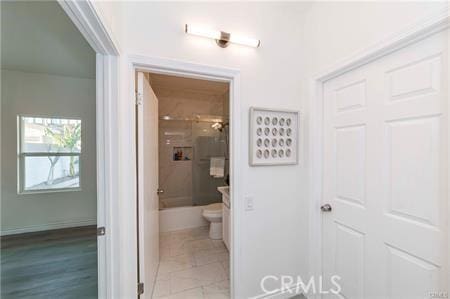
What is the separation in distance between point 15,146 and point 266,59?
13.3 ft

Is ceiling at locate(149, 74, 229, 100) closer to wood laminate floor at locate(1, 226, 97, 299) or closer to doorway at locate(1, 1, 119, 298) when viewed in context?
doorway at locate(1, 1, 119, 298)

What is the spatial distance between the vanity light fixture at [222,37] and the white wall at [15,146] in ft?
9.67

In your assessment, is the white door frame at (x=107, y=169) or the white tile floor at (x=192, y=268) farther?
the white tile floor at (x=192, y=268)

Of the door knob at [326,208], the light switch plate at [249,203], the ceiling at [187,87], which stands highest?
the ceiling at [187,87]

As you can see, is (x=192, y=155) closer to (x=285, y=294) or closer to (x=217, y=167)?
(x=217, y=167)

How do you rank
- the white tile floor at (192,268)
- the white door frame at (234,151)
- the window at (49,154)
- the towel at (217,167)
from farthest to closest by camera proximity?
the towel at (217,167)
the window at (49,154)
the white tile floor at (192,268)
the white door frame at (234,151)

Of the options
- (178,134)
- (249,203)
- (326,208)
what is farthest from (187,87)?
(326,208)

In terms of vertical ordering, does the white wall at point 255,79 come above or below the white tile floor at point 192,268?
above

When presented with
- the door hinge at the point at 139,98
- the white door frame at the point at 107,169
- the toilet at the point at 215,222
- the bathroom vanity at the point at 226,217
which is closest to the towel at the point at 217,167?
the toilet at the point at 215,222

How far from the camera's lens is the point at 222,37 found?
150 centimetres

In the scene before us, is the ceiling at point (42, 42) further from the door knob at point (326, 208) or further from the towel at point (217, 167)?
the door knob at point (326, 208)

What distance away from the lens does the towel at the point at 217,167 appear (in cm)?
378

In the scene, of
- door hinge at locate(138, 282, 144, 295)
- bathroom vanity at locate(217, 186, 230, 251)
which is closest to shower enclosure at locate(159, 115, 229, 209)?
bathroom vanity at locate(217, 186, 230, 251)

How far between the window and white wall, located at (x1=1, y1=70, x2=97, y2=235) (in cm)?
9
